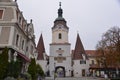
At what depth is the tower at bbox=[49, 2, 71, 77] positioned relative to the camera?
191 ft

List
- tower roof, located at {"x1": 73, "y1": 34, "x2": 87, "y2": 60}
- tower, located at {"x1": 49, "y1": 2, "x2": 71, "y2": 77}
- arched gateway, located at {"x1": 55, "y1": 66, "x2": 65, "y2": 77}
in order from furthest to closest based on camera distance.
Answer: arched gateway, located at {"x1": 55, "y1": 66, "x2": 65, "y2": 77}, tower roof, located at {"x1": 73, "y1": 34, "x2": 87, "y2": 60}, tower, located at {"x1": 49, "y1": 2, "x2": 71, "y2": 77}

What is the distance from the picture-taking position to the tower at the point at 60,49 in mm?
58312

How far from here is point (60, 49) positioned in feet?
196

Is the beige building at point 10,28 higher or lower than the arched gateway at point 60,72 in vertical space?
higher

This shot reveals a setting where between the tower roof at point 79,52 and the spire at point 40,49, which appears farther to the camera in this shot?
the spire at point 40,49

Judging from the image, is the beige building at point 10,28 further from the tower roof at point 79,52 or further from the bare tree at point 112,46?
the tower roof at point 79,52

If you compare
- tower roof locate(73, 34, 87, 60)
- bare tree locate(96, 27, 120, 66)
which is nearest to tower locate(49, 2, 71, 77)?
tower roof locate(73, 34, 87, 60)

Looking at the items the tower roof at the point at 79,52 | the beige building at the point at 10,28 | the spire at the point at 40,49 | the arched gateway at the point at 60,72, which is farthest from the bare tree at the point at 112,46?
the spire at the point at 40,49

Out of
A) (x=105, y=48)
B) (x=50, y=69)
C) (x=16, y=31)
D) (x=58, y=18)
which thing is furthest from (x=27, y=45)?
(x=58, y=18)

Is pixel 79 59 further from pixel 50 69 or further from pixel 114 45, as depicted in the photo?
pixel 114 45

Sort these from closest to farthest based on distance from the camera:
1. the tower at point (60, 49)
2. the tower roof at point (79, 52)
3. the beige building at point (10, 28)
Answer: the beige building at point (10, 28) → the tower at point (60, 49) → the tower roof at point (79, 52)

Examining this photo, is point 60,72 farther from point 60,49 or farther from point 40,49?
point 60,49

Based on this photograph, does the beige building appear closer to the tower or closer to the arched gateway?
the tower

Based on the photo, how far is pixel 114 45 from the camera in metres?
34.0
